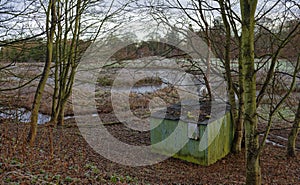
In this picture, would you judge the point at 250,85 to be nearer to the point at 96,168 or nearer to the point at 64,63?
the point at 96,168

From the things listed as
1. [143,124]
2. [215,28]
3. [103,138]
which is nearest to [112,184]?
[103,138]

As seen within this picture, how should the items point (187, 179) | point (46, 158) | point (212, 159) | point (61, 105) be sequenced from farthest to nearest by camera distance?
point (61, 105)
point (212, 159)
point (187, 179)
point (46, 158)

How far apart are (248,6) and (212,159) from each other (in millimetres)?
3839

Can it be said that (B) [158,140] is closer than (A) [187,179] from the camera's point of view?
No

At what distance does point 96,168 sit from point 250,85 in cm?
280

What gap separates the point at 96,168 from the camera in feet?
14.7

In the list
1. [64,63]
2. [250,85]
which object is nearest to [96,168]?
[250,85]

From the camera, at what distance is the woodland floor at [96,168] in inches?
137

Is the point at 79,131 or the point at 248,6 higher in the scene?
the point at 248,6

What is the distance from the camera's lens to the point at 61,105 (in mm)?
8867

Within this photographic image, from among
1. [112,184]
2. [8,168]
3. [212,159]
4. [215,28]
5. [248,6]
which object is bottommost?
[212,159]

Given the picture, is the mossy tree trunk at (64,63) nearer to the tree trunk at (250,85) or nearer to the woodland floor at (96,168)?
the woodland floor at (96,168)

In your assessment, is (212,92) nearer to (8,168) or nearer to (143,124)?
(143,124)

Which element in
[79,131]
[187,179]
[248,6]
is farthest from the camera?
[79,131]
